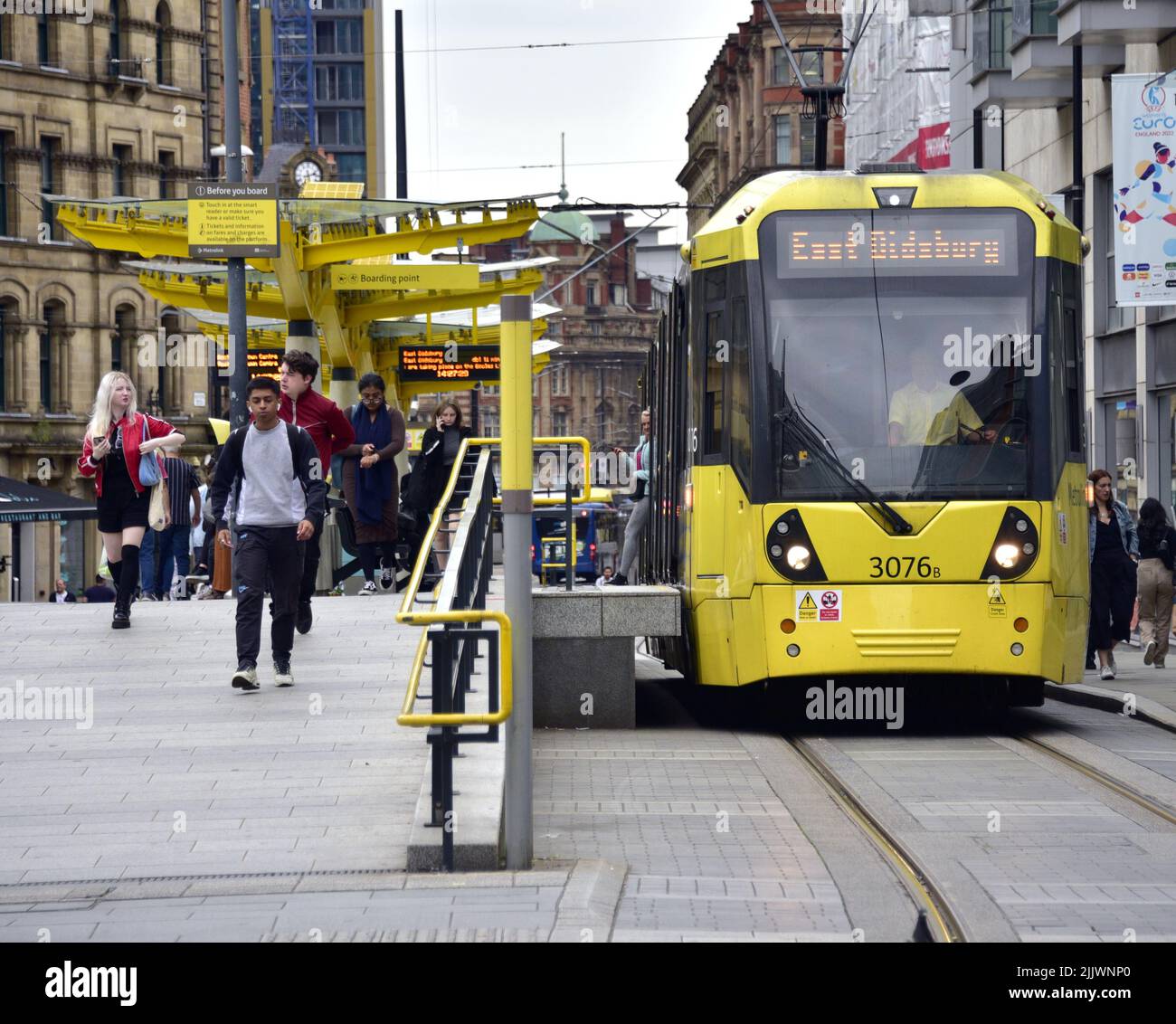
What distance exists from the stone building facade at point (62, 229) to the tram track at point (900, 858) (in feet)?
138

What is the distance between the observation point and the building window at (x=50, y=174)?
55250 mm

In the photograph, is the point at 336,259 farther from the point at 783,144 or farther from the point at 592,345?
the point at 592,345

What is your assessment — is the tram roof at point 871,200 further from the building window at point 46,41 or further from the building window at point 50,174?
the building window at point 46,41

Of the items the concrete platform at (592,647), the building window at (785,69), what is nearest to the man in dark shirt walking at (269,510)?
the concrete platform at (592,647)

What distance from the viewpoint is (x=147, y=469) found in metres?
14.7

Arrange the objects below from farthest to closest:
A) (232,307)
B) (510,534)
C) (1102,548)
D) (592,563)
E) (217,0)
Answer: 1. (217,0)
2. (592,563)
3. (232,307)
4. (1102,548)
5. (510,534)

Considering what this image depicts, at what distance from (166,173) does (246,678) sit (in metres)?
49.5

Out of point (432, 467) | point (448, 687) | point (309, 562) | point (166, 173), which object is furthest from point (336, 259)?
point (166, 173)

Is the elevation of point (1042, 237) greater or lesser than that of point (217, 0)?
lesser

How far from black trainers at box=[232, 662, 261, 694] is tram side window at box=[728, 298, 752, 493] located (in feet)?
10.3

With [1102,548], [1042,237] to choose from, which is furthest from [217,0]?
[1042,237]
